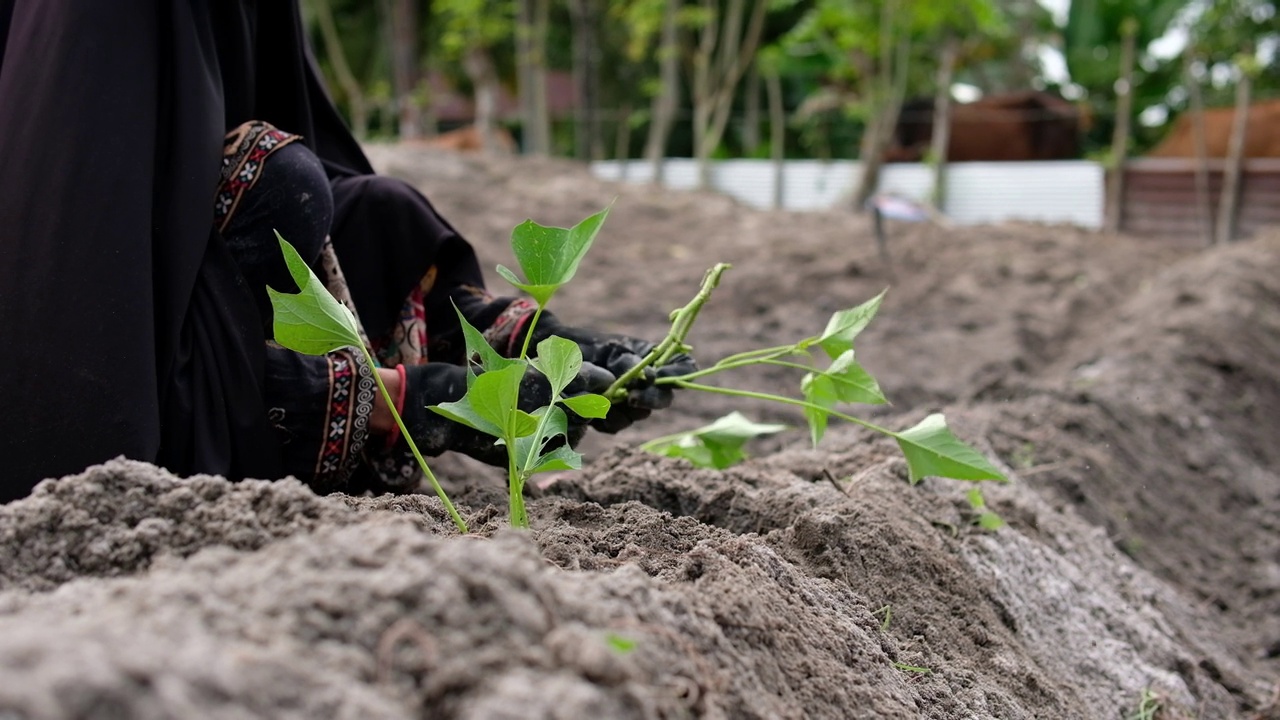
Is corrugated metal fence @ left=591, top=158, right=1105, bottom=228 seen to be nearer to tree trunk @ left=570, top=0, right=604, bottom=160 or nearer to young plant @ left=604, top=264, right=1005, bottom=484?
tree trunk @ left=570, top=0, right=604, bottom=160

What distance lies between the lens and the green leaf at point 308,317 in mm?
1574

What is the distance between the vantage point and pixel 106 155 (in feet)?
5.97

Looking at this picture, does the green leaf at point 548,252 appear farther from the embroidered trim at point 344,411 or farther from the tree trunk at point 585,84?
the tree trunk at point 585,84

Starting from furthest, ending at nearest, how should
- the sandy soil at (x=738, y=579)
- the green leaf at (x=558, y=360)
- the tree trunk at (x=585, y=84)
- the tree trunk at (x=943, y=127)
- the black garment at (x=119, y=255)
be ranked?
1. the tree trunk at (x=585, y=84)
2. the tree trunk at (x=943, y=127)
3. the black garment at (x=119, y=255)
4. the green leaf at (x=558, y=360)
5. the sandy soil at (x=738, y=579)

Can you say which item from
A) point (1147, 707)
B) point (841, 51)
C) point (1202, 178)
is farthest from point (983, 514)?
point (841, 51)

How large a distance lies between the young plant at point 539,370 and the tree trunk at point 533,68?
1246cm

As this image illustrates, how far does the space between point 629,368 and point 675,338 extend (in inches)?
5.7

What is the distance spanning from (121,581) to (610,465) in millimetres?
1389

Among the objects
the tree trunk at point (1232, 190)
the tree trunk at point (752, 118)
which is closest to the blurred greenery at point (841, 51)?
the tree trunk at point (752, 118)

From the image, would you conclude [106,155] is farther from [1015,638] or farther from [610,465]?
[1015,638]

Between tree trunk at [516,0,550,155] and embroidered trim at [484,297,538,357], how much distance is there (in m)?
11.8

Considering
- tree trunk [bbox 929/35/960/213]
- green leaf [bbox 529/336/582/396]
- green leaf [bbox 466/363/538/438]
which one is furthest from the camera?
tree trunk [bbox 929/35/960/213]

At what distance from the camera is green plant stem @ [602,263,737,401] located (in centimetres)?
192

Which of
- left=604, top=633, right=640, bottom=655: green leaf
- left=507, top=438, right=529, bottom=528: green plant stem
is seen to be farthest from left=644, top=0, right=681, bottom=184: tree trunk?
left=604, top=633, right=640, bottom=655: green leaf
